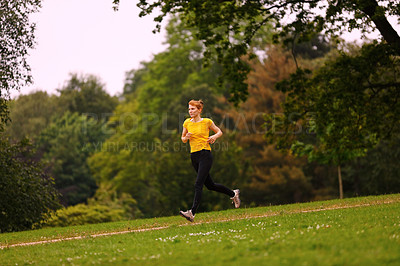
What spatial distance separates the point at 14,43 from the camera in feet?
65.4

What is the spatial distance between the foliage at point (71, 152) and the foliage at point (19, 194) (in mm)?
27918

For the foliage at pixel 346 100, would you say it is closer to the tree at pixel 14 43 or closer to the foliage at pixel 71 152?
the tree at pixel 14 43

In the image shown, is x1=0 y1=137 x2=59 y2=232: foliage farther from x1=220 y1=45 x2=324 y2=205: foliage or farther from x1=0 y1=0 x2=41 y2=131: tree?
x1=220 y1=45 x2=324 y2=205: foliage

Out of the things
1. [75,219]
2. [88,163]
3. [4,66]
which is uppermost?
[4,66]

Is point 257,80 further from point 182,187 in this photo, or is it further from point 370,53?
point 370,53

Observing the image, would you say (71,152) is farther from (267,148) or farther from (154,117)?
(267,148)

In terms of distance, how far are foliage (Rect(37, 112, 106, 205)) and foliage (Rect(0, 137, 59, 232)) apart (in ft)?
91.6

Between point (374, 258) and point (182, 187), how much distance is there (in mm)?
28668

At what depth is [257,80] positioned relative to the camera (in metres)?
45.8

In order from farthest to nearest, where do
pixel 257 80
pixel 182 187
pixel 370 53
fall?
pixel 257 80
pixel 182 187
pixel 370 53

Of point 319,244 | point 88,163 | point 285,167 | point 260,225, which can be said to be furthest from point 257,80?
point 319,244

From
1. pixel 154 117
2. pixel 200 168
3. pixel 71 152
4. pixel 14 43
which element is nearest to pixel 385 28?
pixel 200 168

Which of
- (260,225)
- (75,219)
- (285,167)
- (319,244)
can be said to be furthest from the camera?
(285,167)

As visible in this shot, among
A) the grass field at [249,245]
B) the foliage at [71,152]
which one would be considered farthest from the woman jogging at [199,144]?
the foliage at [71,152]
